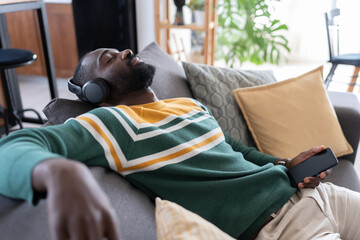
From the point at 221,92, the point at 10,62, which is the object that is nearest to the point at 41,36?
the point at 10,62

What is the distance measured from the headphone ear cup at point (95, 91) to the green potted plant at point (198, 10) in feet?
6.20

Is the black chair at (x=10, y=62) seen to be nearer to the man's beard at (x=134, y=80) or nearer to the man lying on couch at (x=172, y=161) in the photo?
the man lying on couch at (x=172, y=161)

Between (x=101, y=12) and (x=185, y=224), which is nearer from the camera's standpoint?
(x=185, y=224)

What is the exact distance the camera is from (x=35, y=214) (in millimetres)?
727

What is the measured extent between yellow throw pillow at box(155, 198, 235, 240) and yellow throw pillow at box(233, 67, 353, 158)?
872mm

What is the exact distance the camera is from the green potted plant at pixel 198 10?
9.27ft

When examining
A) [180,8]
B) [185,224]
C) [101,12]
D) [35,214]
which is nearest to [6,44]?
[101,12]

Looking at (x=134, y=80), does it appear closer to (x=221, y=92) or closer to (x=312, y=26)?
(x=221, y=92)

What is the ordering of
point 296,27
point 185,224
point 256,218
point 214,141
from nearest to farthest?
point 185,224
point 256,218
point 214,141
point 296,27

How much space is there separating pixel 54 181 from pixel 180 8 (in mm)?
2408

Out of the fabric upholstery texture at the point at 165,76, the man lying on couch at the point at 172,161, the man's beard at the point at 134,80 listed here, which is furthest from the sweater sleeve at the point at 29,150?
the fabric upholstery texture at the point at 165,76

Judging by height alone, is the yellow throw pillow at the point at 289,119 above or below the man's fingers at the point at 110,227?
below

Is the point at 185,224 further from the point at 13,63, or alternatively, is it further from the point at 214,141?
the point at 13,63

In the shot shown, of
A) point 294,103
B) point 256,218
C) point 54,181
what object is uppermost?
point 54,181
